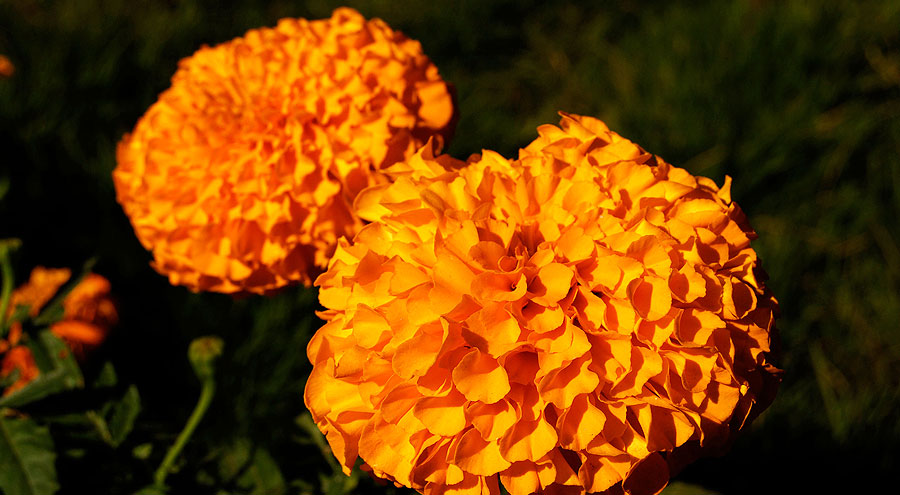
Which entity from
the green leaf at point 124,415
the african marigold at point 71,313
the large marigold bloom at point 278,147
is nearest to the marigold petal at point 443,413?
the large marigold bloom at point 278,147

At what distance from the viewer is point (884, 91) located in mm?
2848

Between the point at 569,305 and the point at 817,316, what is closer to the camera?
the point at 569,305

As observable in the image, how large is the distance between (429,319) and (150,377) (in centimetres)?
153

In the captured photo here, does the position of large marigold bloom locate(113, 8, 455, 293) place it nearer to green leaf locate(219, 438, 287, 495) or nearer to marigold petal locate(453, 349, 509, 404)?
green leaf locate(219, 438, 287, 495)

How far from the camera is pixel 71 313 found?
1.82 meters

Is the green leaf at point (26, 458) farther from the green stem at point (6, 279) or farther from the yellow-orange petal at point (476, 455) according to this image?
the yellow-orange petal at point (476, 455)

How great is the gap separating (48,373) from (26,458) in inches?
5.8

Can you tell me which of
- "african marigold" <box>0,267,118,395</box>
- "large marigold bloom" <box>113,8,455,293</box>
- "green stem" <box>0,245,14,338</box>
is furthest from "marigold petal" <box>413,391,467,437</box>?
"african marigold" <box>0,267,118,395</box>

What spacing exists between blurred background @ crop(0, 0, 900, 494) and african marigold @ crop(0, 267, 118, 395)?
0.30 feet

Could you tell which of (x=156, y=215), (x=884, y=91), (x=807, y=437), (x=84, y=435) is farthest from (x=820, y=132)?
(x=84, y=435)

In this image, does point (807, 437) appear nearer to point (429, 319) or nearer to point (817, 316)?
point (817, 316)

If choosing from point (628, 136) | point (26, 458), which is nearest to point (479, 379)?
point (26, 458)

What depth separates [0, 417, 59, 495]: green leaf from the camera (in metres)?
1.06

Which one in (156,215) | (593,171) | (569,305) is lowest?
(156,215)
